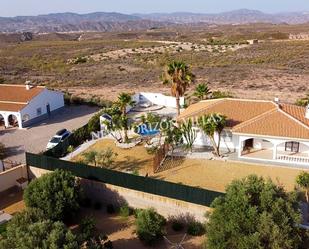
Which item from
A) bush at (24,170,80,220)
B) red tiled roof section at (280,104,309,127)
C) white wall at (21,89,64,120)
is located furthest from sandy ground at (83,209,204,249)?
white wall at (21,89,64,120)

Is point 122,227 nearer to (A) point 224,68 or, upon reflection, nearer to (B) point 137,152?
(B) point 137,152


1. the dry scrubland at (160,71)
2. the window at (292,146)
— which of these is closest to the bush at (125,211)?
the window at (292,146)

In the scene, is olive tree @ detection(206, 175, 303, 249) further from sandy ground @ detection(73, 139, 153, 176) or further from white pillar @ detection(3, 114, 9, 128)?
white pillar @ detection(3, 114, 9, 128)

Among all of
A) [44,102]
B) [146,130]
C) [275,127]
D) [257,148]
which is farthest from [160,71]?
[275,127]

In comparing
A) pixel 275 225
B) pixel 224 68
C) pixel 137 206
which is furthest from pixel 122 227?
pixel 224 68

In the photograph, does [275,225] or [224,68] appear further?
[224,68]
